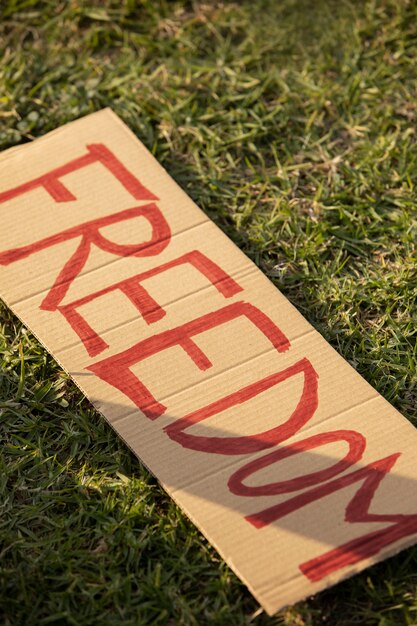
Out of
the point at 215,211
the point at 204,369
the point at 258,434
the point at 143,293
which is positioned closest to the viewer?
the point at 258,434

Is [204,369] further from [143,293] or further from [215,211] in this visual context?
[215,211]

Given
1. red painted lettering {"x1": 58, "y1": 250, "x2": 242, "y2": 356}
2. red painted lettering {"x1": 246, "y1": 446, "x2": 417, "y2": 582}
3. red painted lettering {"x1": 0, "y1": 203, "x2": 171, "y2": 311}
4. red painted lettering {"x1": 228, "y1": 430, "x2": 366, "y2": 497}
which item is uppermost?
red painted lettering {"x1": 0, "y1": 203, "x2": 171, "y2": 311}

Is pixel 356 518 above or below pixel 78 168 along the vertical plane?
below

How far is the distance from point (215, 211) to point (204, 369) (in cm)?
57

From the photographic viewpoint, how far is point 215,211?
2504 mm

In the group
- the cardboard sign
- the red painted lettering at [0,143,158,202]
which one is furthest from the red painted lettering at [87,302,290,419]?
the red painted lettering at [0,143,158,202]

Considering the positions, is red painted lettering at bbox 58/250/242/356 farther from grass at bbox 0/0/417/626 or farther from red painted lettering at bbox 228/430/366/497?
red painted lettering at bbox 228/430/366/497

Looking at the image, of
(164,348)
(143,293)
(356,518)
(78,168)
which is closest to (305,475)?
(356,518)

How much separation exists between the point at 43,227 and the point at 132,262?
0.26m

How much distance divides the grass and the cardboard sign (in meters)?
0.06

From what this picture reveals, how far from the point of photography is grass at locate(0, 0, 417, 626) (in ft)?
5.84

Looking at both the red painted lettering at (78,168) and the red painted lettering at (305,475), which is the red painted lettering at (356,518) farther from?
the red painted lettering at (78,168)

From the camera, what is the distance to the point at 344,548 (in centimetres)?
176

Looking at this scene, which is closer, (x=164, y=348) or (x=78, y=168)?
(x=164, y=348)
